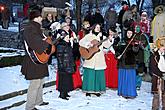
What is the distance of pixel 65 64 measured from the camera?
8109 mm

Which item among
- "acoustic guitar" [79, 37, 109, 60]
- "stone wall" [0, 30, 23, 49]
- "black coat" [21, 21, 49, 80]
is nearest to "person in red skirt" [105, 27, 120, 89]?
"acoustic guitar" [79, 37, 109, 60]

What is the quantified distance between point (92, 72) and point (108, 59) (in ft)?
3.11

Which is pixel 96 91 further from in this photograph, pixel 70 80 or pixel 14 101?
pixel 14 101

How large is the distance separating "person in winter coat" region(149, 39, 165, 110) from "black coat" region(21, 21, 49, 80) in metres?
1.99

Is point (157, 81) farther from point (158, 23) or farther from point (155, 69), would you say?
point (158, 23)

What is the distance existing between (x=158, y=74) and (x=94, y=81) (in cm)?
193

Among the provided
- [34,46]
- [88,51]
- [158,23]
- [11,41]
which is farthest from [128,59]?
[11,41]

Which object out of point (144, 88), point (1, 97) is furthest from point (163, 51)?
point (1, 97)

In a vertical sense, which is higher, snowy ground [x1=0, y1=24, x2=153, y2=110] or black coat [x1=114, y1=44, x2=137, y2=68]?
black coat [x1=114, y1=44, x2=137, y2=68]

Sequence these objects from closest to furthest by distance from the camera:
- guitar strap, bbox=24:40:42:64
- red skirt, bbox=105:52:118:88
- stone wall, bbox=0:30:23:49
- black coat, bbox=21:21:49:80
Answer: black coat, bbox=21:21:49:80 < guitar strap, bbox=24:40:42:64 < red skirt, bbox=105:52:118:88 < stone wall, bbox=0:30:23:49

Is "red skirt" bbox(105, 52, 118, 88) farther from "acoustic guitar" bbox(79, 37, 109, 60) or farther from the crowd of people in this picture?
"acoustic guitar" bbox(79, 37, 109, 60)

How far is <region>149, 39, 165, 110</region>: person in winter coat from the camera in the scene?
6.93 metres

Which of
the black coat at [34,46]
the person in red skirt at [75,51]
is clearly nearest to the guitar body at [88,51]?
the person in red skirt at [75,51]

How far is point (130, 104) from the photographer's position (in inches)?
315
